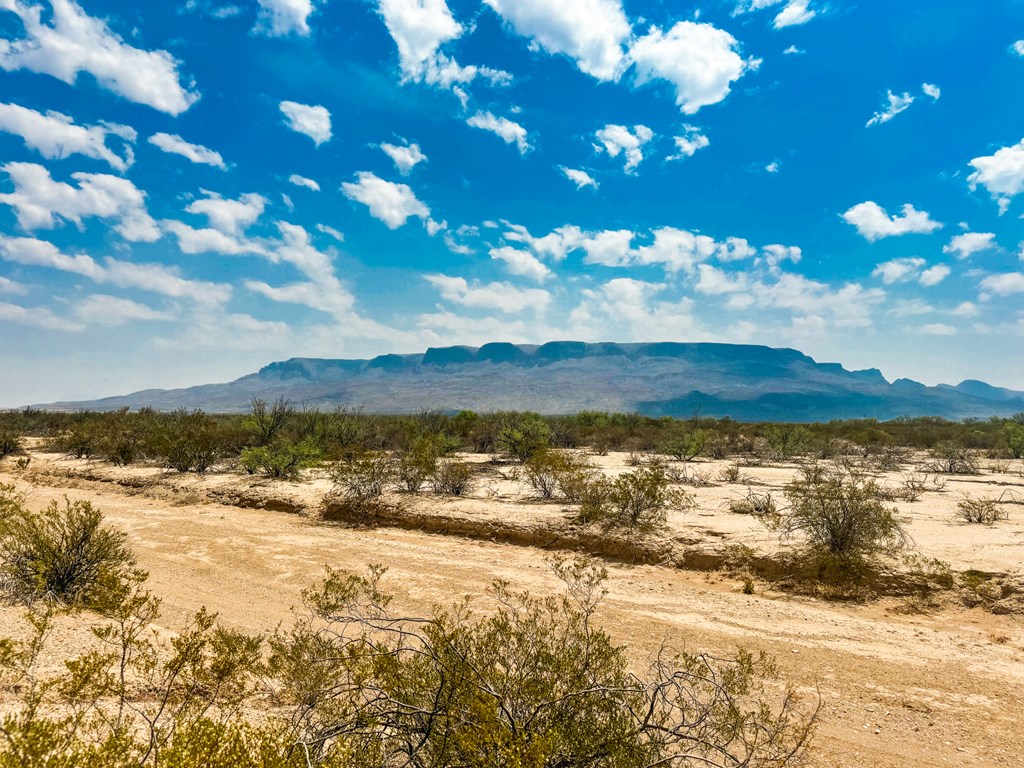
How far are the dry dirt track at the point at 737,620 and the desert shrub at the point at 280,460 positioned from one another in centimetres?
601

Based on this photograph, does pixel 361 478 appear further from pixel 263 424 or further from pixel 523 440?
pixel 263 424

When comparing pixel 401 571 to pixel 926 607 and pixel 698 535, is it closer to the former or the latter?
pixel 698 535

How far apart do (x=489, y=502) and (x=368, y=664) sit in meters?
13.2

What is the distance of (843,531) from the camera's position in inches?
451

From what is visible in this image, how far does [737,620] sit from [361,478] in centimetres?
1329

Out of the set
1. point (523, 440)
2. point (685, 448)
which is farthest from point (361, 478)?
point (685, 448)

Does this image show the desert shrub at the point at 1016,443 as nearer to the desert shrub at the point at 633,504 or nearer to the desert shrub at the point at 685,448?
the desert shrub at the point at 685,448

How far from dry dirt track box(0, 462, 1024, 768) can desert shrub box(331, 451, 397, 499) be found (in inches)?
78.4

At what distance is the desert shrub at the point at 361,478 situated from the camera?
58.4 ft

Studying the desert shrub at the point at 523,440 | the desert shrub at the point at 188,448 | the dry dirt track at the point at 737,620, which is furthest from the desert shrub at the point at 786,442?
the desert shrub at the point at 188,448

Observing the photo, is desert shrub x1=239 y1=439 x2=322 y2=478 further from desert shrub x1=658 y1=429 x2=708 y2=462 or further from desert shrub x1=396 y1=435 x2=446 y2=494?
desert shrub x1=658 y1=429 x2=708 y2=462

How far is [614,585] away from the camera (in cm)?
1105

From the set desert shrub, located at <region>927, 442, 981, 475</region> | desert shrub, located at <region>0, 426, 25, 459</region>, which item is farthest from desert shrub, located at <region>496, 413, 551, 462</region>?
desert shrub, located at <region>0, 426, 25, 459</region>

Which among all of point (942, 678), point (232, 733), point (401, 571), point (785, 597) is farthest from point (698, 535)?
point (232, 733)
